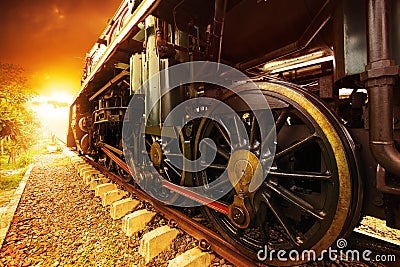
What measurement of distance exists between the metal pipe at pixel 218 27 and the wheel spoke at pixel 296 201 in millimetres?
1400

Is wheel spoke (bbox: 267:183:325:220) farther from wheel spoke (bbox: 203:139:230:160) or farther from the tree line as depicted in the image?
the tree line

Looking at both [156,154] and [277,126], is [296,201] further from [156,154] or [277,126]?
[156,154]

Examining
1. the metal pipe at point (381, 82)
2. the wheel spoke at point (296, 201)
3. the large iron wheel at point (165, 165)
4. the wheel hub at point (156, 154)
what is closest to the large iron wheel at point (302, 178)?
the wheel spoke at point (296, 201)

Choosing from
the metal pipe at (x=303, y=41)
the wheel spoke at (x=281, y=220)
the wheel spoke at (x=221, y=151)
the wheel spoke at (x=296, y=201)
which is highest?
the metal pipe at (x=303, y=41)

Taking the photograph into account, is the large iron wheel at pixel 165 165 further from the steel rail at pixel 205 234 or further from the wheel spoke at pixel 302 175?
the wheel spoke at pixel 302 175

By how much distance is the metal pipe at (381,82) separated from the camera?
3.44ft

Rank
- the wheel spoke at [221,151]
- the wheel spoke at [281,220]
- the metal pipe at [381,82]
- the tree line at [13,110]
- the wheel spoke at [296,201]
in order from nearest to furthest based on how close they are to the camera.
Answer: the metal pipe at [381,82] < the wheel spoke at [296,201] < the wheel spoke at [281,220] < the wheel spoke at [221,151] < the tree line at [13,110]

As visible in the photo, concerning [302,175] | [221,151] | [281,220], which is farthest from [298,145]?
[221,151]

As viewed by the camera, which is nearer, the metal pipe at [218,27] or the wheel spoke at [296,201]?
the wheel spoke at [296,201]

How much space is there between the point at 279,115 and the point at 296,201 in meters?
0.65

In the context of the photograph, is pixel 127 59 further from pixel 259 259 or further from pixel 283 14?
pixel 259 259

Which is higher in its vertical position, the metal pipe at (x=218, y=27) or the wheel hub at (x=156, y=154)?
the metal pipe at (x=218, y=27)

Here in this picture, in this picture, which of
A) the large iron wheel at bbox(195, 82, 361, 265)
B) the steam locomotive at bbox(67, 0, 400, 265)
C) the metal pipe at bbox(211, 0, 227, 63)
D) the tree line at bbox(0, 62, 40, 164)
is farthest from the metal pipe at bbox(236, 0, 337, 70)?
the tree line at bbox(0, 62, 40, 164)

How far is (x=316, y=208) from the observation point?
5.04 ft
